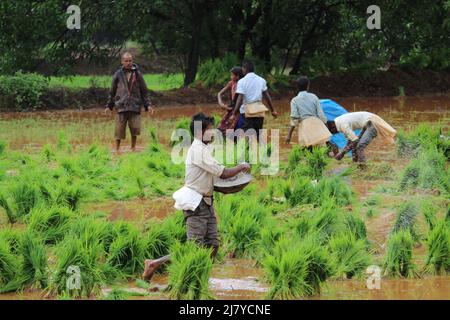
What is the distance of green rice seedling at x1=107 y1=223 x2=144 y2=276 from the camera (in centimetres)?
717

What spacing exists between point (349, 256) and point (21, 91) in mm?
13345

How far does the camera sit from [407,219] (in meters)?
8.27

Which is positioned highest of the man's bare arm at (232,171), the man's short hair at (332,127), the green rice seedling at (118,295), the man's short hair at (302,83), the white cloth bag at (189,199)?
the man's short hair at (302,83)

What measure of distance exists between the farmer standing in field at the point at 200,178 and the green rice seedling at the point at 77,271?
1.62 feet

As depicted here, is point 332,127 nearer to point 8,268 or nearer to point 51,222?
point 51,222

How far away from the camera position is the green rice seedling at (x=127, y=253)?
282 inches

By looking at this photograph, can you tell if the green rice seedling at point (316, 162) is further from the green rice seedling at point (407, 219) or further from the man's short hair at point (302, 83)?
the green rice seedling at point (407, 219)

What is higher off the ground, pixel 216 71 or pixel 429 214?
pixel 216 71

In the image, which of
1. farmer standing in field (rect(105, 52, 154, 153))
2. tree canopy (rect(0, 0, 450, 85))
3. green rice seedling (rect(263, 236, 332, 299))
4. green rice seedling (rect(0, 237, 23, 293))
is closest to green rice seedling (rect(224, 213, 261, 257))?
green rice seedling (rect(263, 236, 332, 299))

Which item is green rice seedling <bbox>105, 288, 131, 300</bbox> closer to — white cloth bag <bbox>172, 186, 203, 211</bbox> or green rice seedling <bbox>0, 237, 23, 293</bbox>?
green rice seedling <bbox>0, 237, 23, 293</bbox>

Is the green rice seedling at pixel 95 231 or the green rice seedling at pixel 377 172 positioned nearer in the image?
the green rice seedling at pixel 95 231

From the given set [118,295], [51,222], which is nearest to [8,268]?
[118,295]

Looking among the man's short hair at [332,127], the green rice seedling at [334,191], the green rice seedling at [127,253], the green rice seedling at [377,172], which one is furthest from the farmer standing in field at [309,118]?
the green rice seedling at [127,253]
